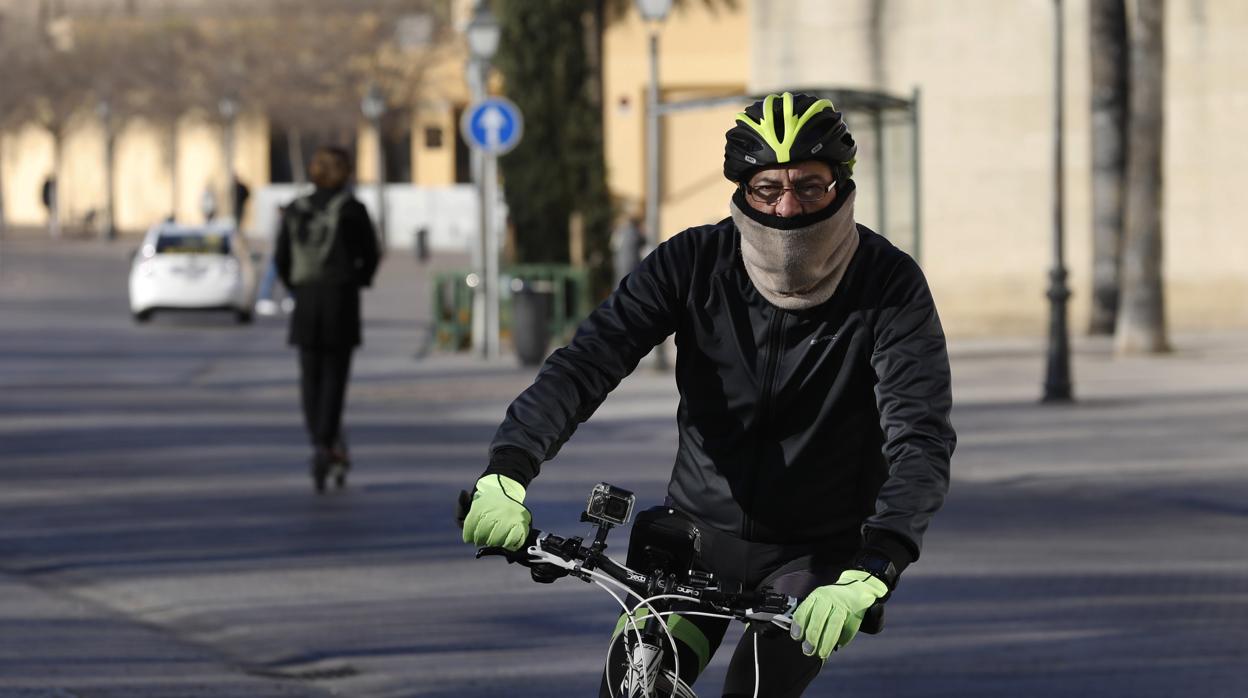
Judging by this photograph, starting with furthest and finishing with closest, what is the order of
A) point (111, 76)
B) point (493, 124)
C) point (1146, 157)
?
point (111, 76), point (493, 124), point (1146, 157)

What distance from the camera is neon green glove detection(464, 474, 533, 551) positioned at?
12.7 ft

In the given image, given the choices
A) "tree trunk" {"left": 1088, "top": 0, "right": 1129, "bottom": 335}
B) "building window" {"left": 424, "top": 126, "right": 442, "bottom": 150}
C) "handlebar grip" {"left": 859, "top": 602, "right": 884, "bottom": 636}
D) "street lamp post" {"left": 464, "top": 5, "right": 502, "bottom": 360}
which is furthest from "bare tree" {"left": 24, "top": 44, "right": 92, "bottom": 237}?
"handlebar grip" {"left": 859, "top": 602, "right": 884, "bottom": 636}

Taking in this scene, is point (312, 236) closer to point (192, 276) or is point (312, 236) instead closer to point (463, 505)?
point (463, 505)

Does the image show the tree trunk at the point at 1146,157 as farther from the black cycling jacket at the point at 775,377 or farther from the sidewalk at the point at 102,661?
the black cycling jacket at the point at 775,377

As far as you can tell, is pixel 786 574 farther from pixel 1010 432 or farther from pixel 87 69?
pixel 87 69

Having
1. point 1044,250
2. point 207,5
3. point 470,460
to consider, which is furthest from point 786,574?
point 207,5

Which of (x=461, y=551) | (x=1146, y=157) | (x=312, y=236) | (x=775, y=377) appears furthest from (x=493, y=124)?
(x=775, y=377)

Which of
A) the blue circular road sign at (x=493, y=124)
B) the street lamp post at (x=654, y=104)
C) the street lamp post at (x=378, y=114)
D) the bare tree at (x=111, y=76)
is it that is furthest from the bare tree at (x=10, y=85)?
the street lamp post at (x=654, y=104)

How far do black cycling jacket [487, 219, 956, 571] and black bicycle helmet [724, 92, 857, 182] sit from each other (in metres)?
0.25

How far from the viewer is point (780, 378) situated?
4.29m

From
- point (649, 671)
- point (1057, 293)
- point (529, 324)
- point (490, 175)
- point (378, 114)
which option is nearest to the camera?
point (649, 671)

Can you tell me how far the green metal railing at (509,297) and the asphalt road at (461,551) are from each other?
4.29 metres

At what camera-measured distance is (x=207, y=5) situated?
272ft

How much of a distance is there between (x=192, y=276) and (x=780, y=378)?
91.4 feet
